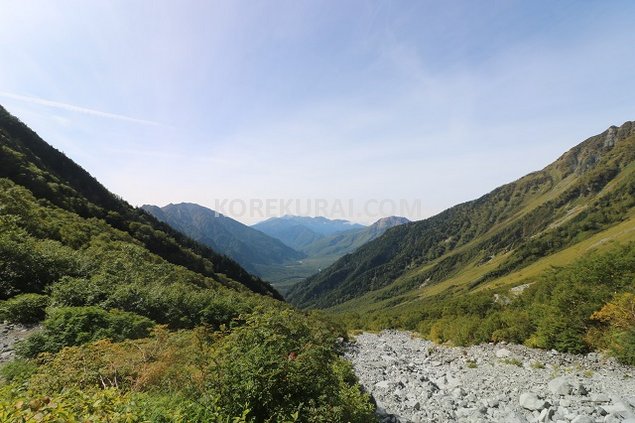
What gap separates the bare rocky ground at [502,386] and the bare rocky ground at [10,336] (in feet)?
47.9

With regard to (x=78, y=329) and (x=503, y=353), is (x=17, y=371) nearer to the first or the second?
(x=78, y=329)

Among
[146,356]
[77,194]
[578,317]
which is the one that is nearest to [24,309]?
[146,356]

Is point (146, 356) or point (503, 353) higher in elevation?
point (146, 356)

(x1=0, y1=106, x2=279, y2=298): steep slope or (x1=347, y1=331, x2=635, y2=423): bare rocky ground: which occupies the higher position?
(x1=0, y1=106, x2=279, y2=298): steep slope

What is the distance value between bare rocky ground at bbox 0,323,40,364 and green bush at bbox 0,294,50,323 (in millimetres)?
366

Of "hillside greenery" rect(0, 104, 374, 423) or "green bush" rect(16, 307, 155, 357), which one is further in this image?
"green bush" rect(16, 307, 155, 357)

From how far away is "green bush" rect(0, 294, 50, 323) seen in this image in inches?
640

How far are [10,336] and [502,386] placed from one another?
23230mm

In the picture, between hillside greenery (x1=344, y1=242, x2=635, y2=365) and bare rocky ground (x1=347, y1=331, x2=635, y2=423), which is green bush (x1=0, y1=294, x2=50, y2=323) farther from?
hillside greenery (x1=344, y1=242, x2=635, y2=365)

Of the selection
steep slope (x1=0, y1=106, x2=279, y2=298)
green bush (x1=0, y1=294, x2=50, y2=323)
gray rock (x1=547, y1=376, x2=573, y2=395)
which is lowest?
gray rock (x1=547, y1=376, x2=573, y2=395)

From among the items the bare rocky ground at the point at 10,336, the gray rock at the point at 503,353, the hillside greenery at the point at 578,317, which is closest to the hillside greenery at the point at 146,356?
the bare rocky ground at the point at 10,336

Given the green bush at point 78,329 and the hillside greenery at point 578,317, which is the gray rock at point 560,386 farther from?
the green bush at point 78,329

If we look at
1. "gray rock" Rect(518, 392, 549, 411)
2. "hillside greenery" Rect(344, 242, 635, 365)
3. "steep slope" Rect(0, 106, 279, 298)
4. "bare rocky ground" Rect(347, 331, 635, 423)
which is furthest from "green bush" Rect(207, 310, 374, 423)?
"steep slope" Rect(0, 106, 279, 298)

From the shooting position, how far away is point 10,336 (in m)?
14.9
